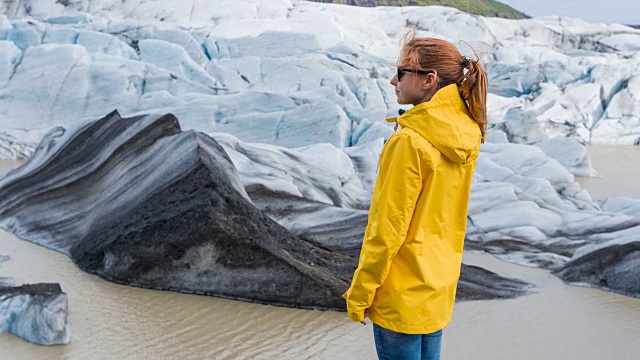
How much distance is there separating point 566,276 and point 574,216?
125 inches

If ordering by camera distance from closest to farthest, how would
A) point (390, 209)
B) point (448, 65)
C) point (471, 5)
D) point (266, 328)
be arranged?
point (390, 209)
point (448, 65)
point (266, 328)
point (471, 5)

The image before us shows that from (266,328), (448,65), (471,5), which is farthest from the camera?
(471,5)

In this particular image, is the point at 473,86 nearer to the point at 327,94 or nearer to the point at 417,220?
the point at 417,220

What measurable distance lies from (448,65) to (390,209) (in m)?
0.51

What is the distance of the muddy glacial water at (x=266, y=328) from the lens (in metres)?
4.33

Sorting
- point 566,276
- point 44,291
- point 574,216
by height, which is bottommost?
point 574,216

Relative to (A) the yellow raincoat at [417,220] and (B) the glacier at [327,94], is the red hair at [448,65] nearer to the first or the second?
(A) the yellow raincoat at [417,220]

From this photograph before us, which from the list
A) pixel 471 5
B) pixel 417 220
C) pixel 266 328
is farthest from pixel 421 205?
pixel 471 5

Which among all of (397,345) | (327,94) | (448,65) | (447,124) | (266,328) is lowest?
(327,94)

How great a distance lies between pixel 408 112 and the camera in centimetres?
228

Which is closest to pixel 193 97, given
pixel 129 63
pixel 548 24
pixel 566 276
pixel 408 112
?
pixel 129 63

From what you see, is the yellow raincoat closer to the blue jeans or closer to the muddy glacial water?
the blue jeans

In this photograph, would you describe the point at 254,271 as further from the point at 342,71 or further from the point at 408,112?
the point at 342,71

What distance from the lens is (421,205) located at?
2.26m
